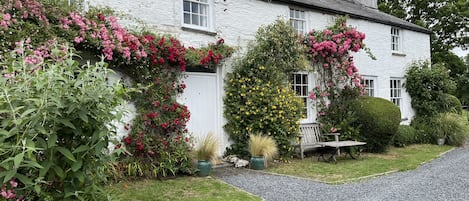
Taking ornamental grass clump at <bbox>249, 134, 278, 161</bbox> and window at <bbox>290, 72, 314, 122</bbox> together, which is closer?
ornamental grass clump at <bbox>249, 134, 278, 161</bbox>

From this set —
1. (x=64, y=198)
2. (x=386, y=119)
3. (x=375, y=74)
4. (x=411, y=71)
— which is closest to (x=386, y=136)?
(x=386, y=119)

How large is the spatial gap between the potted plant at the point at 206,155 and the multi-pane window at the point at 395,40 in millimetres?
11212

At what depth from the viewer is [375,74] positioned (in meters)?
14.7

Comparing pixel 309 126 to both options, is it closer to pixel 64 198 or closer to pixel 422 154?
pixel 422 154

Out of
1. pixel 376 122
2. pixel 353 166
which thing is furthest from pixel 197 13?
pixel 376 122

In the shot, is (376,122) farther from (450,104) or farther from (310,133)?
(450,104)

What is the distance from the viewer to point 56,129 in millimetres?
3250

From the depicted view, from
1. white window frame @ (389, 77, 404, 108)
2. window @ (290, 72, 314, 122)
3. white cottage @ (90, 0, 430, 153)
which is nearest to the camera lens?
white cottage @ (90, 0, 430, 153)

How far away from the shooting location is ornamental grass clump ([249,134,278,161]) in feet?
29.7

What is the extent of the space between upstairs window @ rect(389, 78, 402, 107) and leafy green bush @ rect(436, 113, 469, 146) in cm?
196

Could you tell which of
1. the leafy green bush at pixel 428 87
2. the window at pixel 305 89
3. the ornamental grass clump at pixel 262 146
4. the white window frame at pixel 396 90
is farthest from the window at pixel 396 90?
the ornamental grass clump at pixel 262 146

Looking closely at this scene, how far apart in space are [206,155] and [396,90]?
11036 mm

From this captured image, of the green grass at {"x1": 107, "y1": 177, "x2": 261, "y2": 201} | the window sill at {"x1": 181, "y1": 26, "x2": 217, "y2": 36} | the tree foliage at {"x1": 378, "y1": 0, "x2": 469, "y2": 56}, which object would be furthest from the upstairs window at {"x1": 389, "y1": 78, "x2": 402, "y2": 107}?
the tree foliage at {"x1": 378, "y1": 0, "x2": 469, "y2": 56}

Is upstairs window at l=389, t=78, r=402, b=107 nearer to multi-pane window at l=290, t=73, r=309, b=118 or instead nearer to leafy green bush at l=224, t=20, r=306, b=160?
multi-pane window at l=290, t=73, r=309, b=118
